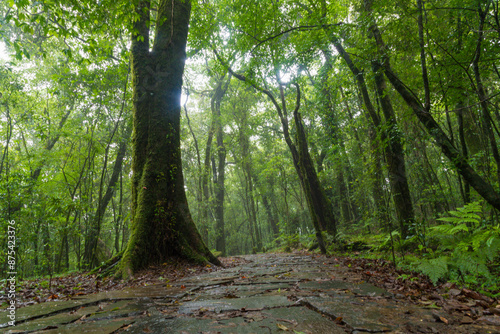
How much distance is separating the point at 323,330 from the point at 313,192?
6.56m

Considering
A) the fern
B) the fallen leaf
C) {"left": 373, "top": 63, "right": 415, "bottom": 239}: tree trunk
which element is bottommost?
the fern

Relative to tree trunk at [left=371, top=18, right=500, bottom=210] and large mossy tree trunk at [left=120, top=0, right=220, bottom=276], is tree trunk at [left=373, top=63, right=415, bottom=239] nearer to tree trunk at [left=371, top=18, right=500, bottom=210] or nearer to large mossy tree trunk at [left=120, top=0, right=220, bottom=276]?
tree trunk at [left=371, top=18, right=500, bottom=210]

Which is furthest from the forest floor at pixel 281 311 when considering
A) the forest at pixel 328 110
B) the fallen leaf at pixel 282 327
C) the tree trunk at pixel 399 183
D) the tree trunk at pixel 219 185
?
the tree trunk at pixel 219 185

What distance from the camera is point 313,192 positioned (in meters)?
7.87

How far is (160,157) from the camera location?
5543 mm

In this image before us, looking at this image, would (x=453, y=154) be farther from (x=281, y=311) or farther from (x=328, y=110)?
(x=328, y=110)

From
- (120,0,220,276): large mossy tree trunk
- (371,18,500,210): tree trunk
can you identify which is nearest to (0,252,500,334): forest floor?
(371,18,500,210): tree trunk

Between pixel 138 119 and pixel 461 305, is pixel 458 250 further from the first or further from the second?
pixel 138 119

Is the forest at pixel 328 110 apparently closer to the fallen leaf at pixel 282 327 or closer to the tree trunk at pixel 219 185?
the fallen leaf at pixel 282 327

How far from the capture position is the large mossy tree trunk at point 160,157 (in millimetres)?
5012

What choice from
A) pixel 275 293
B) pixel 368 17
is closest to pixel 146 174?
pixel 275 293

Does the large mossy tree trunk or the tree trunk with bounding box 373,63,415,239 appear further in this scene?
the tree trunk with bounding box 373,63,415,239

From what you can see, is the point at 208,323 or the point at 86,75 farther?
the point at 86,75

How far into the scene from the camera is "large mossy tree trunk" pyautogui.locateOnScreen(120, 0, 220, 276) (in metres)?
5.01
